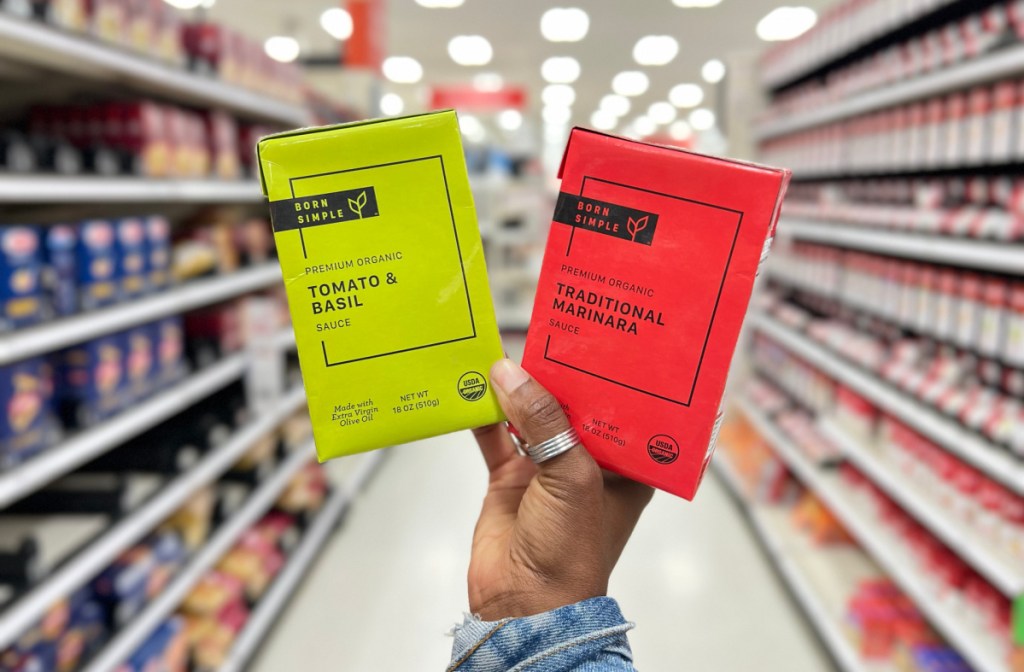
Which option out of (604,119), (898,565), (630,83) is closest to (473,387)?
(898,565)

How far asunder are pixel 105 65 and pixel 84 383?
750 millimetres

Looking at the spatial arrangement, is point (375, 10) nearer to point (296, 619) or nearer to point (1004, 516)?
point (296, 619)

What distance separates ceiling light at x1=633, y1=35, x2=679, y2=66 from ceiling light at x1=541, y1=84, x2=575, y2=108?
2.80 metres

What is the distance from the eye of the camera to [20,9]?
4.37 ft

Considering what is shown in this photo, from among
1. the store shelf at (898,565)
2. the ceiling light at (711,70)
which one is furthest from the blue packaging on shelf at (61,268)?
the ceiling light at (711,70)

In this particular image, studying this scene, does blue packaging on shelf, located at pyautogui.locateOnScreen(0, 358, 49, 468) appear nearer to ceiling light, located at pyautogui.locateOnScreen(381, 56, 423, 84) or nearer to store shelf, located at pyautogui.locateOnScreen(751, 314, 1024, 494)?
store shelf, located at pyautogui.locateOnScreen(751, 314, 1024, 494)

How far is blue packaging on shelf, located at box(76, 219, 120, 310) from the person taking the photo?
1.58 meters

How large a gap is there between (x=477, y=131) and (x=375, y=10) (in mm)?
9794

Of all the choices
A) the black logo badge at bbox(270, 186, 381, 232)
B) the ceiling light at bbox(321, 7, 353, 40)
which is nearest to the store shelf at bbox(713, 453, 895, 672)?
the black logo badge at bbox(270, 186, 381, 232)

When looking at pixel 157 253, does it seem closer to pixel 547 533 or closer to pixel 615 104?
pixel 547 533

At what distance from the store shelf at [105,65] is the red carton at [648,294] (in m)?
1.20

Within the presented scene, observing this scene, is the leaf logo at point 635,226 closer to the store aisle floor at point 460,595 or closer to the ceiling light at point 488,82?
the store aisle floor at point 460,595

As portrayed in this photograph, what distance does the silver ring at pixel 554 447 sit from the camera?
2.51ft

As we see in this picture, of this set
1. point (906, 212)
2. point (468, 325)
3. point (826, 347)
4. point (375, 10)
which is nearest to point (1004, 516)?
point (906, 212)
